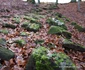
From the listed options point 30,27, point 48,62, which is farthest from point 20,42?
point 30,27

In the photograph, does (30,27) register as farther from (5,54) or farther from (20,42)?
(5,54)

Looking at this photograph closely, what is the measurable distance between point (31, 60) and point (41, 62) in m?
0.32

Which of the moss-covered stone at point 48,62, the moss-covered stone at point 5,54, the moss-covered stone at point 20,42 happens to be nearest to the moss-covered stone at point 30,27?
the moss-covered stone at point 20,42

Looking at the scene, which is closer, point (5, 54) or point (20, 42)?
point (5, 54)

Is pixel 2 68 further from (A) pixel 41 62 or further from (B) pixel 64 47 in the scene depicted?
(B) pixel 64 47

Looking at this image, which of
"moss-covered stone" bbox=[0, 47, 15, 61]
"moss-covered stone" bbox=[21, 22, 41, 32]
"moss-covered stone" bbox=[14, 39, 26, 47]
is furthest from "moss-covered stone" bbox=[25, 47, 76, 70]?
"moss-covered stone" bbox=[21, 22, 41, 32]

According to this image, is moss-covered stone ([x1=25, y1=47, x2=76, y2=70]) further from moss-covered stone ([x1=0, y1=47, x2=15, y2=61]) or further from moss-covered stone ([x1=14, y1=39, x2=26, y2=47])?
moss-covered stone ([x1=14, y1=39, x2=26, y2=47])

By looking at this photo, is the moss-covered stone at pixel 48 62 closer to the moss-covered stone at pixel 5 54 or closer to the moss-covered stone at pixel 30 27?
the moss-covered stone at pixel 5 54

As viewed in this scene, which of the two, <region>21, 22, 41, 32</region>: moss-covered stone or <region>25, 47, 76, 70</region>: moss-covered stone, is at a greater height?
<region>25, 47, 76, 70</region>: moss-covered stone

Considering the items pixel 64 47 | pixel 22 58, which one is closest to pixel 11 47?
pixel 22 58

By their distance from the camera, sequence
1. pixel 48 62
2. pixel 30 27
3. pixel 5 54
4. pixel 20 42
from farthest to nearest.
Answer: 1. pixel 30 27
2. pixel 20 42
3. pixel 5 54
4. pixel 48 62

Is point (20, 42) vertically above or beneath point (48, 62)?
beneath

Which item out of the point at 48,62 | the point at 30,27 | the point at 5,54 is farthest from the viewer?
the point at 30,27

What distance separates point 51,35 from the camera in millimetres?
9781
